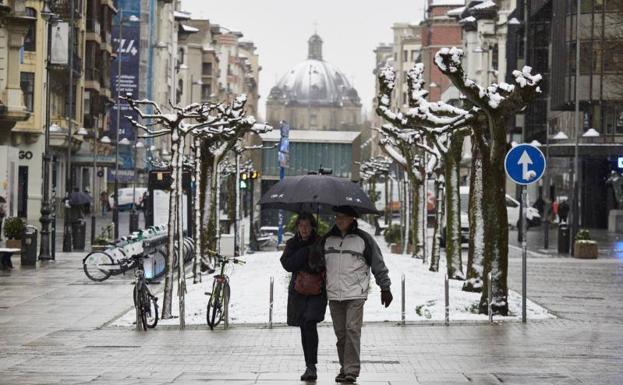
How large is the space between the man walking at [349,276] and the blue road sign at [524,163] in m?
8.77

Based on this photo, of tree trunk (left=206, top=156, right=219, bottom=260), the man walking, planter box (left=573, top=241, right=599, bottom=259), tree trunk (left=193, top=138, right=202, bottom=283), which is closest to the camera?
the man walking

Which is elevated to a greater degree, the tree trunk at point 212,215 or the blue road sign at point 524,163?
the blue road sign at point 524,163

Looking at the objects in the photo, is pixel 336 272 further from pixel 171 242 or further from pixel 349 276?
pixel 171 242

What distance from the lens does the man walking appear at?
48.0 ft

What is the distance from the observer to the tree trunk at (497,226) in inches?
939

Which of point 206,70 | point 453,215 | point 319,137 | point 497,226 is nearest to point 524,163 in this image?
point 497,226

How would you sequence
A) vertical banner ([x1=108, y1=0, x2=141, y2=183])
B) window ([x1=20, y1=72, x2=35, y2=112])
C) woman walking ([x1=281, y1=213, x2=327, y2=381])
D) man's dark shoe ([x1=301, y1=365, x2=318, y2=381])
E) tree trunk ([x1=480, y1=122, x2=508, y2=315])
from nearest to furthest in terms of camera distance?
woman walking ([x1=281, y1=213, x2=327, y2=381]), man's dark shoe ([x1=301, y1=365, x2=318, y2=381]), tree trunk ([x1=480, y1=122, x2=508, y2=315]), window ([x1=20, y1=72, x2=35, y2=112]), vertical banner ([x1=108, y1=0, x2=141, y2=183])

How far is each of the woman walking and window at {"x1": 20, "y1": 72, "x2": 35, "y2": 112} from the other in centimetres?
5367

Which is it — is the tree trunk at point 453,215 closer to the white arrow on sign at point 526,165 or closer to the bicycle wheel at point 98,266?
the bicycle wheel at point 98,266

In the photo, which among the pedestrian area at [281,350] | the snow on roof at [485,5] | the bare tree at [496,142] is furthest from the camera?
the snow on roof at [485,5]

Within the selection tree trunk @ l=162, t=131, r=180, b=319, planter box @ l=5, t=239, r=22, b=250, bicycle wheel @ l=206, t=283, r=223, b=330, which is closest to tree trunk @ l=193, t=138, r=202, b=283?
tree trunk @ l=162, t=131, r=180, b=319

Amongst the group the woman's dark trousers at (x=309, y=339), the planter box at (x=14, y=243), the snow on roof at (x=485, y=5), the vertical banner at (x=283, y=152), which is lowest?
the planter box at (x=14, y=243)

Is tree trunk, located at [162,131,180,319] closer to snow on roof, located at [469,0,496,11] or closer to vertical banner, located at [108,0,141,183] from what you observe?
vertical banner, located at [108,0,141,183]

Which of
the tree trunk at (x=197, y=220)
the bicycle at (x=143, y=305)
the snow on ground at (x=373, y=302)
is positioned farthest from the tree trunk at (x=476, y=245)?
the bicycle at (x=143, y=305)
